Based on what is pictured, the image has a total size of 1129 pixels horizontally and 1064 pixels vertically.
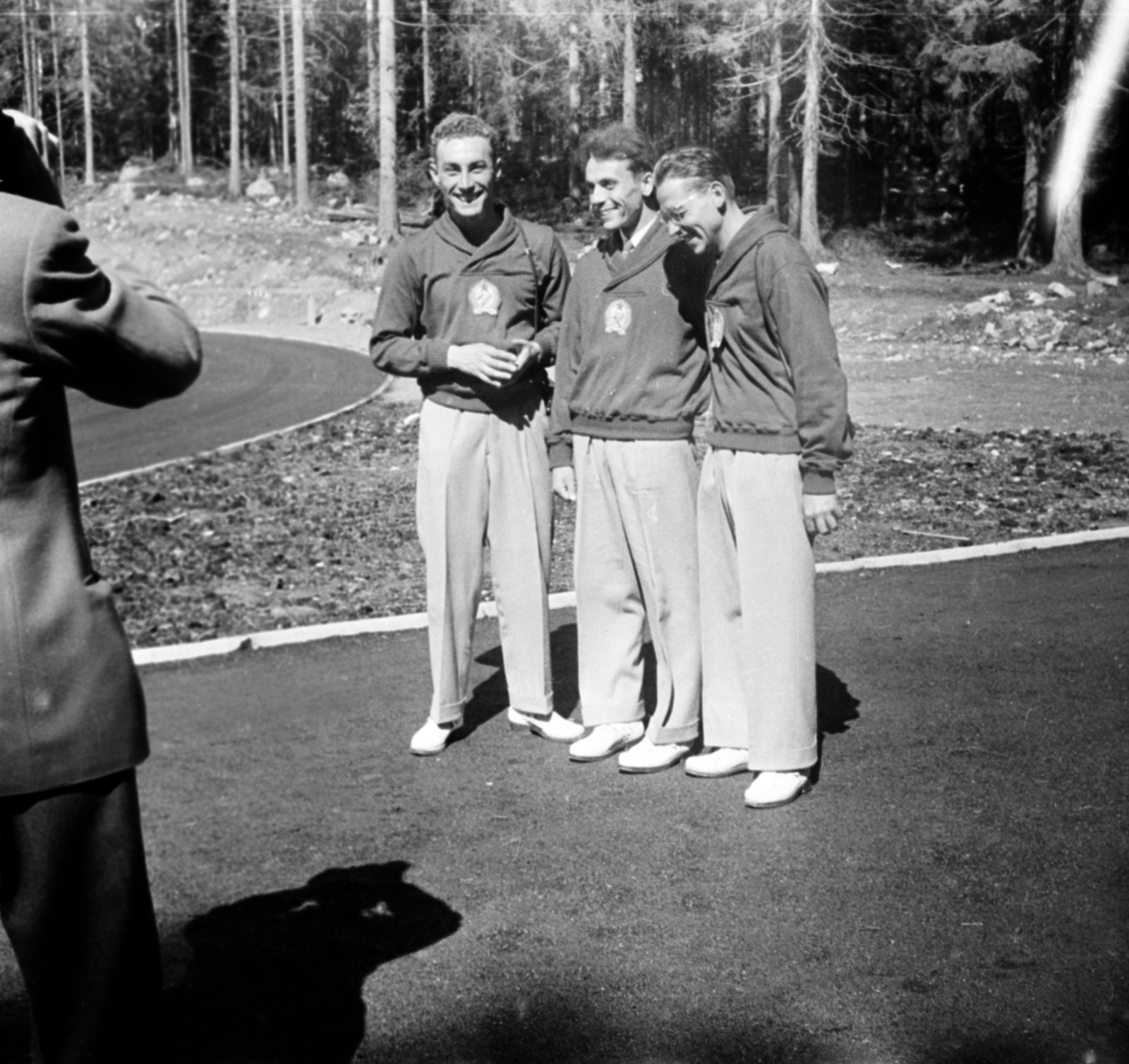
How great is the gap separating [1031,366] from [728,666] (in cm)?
1468

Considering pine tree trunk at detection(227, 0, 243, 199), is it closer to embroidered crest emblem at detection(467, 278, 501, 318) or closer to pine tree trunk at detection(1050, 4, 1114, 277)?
pine tree trunk at detection(1050, 4, 1114, 277)

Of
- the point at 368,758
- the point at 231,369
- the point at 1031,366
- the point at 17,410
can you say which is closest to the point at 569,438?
the point at 368,758

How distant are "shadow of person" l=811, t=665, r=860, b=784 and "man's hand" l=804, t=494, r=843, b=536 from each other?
0.80m

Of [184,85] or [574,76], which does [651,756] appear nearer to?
[574,76]

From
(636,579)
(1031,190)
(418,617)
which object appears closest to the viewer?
(636,579)

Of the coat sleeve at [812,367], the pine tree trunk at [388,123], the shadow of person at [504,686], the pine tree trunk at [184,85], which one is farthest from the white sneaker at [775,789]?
the pine tree trunk at [184,85]

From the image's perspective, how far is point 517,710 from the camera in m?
5.86

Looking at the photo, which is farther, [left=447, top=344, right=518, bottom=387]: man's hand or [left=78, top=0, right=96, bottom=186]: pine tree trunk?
[left=78, top=0, right=96, bottom=186]: pine tree trunk

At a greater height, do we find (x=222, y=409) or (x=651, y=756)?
(x=651, y=756)

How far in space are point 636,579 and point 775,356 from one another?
1.08 meters

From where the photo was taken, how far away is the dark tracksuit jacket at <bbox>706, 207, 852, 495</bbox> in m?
4.68

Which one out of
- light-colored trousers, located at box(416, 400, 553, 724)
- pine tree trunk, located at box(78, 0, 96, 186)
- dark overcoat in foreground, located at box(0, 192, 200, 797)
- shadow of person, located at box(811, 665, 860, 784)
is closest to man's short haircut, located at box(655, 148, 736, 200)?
light-colored trousers, located at box(416, 400, 553, 724)

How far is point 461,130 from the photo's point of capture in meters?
5.45

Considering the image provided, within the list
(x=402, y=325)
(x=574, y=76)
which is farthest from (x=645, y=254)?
(x=574, y=76)
